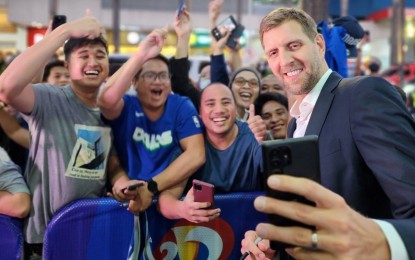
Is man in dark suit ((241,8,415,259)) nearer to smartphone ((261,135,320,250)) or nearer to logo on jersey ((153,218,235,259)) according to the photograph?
smartphone ((261,135,320,250))

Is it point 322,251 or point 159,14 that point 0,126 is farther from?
point 159,14

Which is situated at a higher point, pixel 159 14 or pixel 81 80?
pixel 159 14

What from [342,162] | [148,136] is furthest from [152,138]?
[342,162]

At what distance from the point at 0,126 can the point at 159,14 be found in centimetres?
2520

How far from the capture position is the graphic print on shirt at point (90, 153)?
A: 9.50 ft

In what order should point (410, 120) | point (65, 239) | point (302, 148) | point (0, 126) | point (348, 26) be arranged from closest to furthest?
point (302, 148), point (410, 120), point (65, 239), point (0, 126), point (348, 26)

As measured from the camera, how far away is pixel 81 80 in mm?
3021

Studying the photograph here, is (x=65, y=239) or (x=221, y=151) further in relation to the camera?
(x=221, y=151)

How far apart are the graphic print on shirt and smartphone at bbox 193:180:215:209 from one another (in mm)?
801

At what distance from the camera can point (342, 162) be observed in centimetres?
152

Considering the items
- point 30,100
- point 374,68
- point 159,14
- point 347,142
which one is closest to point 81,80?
point 30,100

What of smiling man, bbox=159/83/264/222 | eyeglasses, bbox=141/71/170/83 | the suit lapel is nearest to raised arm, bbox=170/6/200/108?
eyeglasses, bbox=141/71/170/83

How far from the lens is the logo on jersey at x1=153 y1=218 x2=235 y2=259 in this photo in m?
2.88

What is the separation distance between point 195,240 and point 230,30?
3.09 m
